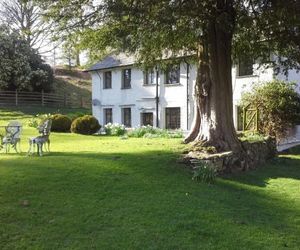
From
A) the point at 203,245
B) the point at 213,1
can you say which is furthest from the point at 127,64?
the point at 203,245

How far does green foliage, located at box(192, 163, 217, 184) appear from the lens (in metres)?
11.6

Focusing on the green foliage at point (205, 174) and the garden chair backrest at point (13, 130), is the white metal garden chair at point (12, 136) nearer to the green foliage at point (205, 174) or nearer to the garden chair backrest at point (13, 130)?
the garden chair backrest at point (13, 130)

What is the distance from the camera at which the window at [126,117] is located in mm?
35906

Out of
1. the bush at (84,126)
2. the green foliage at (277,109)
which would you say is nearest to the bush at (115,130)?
the bush at (84,126)

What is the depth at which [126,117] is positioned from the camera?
36.3 meters

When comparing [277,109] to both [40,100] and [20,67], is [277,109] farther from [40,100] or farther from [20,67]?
[40,100]

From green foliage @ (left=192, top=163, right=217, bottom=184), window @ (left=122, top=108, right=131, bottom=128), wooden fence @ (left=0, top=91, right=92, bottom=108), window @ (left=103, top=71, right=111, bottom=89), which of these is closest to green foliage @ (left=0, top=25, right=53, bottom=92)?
wooden fence @ (left=0, top=91, right=92, bottom=108)

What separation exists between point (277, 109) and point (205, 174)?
1295 centimetres

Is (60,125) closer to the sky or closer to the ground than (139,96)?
closer to the ground

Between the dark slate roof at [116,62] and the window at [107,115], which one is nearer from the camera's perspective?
the dark slate roof at [116,62]

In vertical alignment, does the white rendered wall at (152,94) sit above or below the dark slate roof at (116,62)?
below

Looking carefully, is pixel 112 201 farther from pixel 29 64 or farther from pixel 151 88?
pixel 29 64

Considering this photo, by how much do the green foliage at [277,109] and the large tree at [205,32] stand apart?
19.0 ft

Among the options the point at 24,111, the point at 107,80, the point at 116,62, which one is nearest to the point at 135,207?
the point at 116,62
